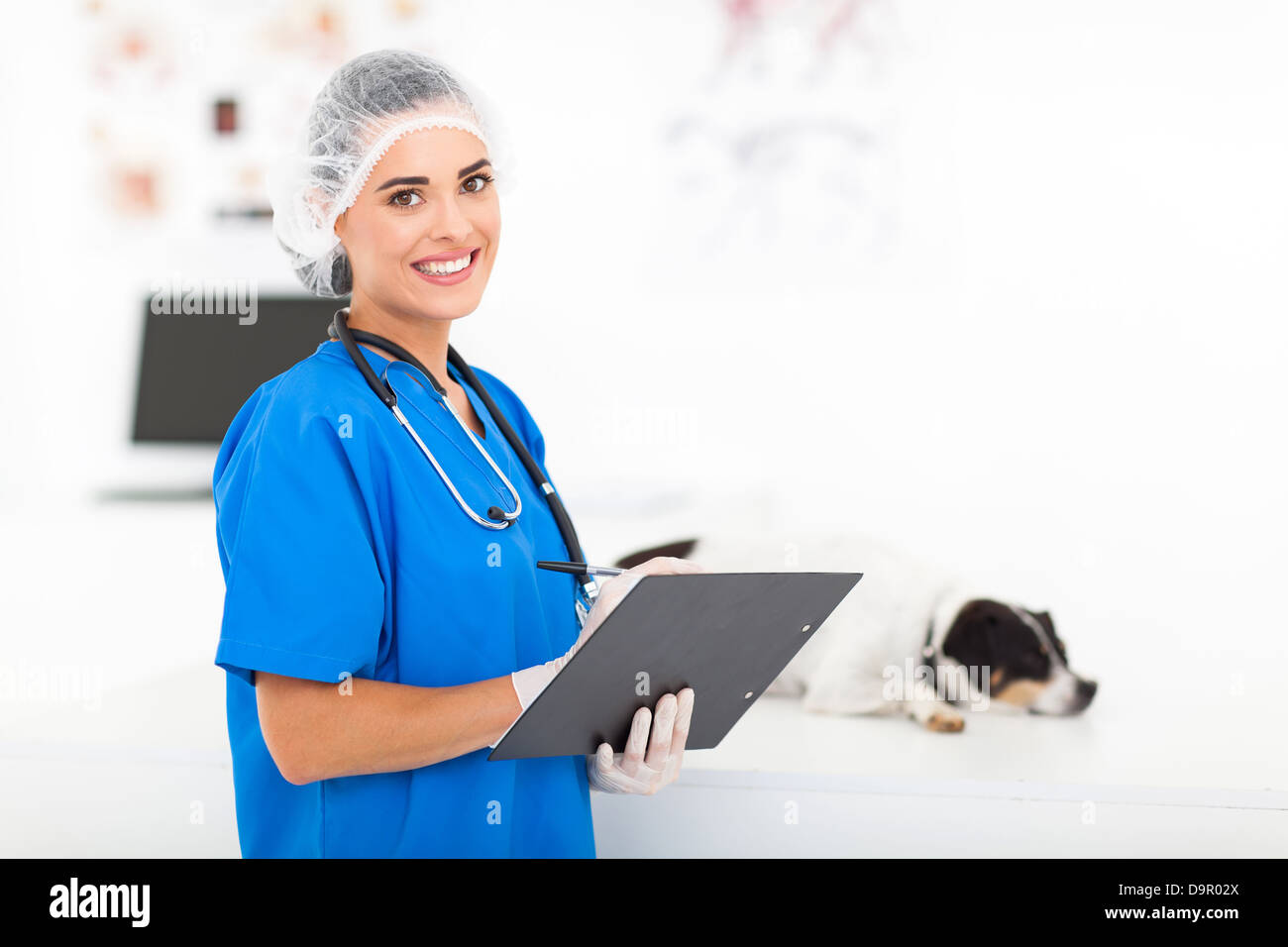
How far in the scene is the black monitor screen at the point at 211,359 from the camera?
2.93 meters

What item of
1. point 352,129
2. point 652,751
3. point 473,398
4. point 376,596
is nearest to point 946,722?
point 652,751

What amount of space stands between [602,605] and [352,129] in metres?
0.50

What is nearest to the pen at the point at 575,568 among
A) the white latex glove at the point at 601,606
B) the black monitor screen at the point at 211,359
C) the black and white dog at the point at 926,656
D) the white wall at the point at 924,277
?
the white latex glove at the point at 601,606

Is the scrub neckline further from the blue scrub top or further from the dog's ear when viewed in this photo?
the dog's ear

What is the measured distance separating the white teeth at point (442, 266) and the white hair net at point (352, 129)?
10cm

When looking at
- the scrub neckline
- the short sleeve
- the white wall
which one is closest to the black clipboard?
the short sleeve

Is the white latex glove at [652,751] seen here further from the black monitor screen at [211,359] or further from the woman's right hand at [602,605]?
the black monitor screen at [211,359]

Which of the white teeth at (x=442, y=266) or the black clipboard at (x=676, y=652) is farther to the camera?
the white teeth at (x=442, y=266)

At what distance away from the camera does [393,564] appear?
0.85m

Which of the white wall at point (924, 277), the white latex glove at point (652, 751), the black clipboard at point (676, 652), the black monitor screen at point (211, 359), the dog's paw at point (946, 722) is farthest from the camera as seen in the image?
the black monitor screen at point (211, 359)

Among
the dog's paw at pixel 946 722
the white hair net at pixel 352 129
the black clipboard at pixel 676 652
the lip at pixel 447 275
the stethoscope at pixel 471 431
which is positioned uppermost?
the white hair net at pixel 352 129
